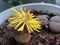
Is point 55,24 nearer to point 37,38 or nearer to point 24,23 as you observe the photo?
point 37,38

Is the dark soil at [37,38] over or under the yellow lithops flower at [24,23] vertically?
under

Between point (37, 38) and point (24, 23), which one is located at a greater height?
→ point (24, 23)

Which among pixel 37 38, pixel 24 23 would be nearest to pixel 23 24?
pixel 24 23

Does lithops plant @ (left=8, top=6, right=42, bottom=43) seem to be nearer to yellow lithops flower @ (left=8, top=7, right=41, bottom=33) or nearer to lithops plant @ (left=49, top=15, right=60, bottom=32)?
yellow lithops flower @ (left=8, top=7, right=41, bottom=33)

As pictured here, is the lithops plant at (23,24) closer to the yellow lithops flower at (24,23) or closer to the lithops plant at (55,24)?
the yellow lithops flower at (24,23)

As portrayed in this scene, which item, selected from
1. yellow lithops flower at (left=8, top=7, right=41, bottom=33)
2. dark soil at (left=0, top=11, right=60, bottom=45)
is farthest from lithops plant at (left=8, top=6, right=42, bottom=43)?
dark soil at (left=0, top=11, right=60, bottom=45)

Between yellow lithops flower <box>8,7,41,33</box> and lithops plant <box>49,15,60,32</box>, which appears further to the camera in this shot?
lithops plant <box>49,15,60,32</box>

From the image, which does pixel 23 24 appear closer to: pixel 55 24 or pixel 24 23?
pixel 24 23

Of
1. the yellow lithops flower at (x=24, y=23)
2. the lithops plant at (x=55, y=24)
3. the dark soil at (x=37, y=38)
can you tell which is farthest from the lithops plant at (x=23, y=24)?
the lithops plant at (x=55, y=24)

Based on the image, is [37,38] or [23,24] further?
[37,38]

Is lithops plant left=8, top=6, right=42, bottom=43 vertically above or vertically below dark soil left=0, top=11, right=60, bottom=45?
above

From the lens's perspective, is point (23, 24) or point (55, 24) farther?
point (55, 24)
